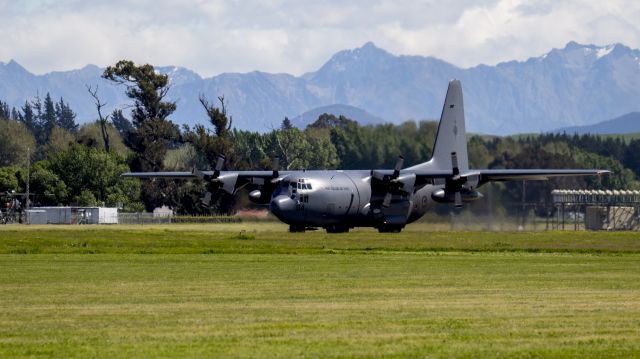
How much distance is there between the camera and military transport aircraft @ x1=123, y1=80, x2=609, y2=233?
2645 inches

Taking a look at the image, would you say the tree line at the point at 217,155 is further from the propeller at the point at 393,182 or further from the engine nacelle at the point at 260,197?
the engine nacelle at the point at 260,197

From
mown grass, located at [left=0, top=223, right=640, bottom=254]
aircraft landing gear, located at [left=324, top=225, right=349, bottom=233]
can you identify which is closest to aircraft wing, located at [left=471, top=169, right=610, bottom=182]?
mown grass, located at [left=0, top=223, right=640, bottom=254]

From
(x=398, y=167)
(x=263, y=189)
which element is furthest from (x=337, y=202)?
(x=263, y=189)

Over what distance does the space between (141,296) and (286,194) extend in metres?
40.4

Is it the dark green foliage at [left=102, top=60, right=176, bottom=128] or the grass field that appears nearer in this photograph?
the grass field

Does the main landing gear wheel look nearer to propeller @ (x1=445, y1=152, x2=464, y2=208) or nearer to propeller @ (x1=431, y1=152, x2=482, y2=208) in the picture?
propeller @ (x1=431, y1=152, x2=482, y2=208)

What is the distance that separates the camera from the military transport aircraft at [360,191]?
67.2 m

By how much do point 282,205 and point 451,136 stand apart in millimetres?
16297

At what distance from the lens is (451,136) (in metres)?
78.1

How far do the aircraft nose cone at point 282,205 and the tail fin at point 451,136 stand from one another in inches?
523

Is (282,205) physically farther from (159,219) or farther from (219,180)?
(159,219)

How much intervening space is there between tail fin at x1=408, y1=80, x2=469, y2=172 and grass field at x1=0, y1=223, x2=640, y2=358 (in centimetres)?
3138

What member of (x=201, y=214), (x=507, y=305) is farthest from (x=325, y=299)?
(x=201, y=214)

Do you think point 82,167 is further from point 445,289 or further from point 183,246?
point 445,289
